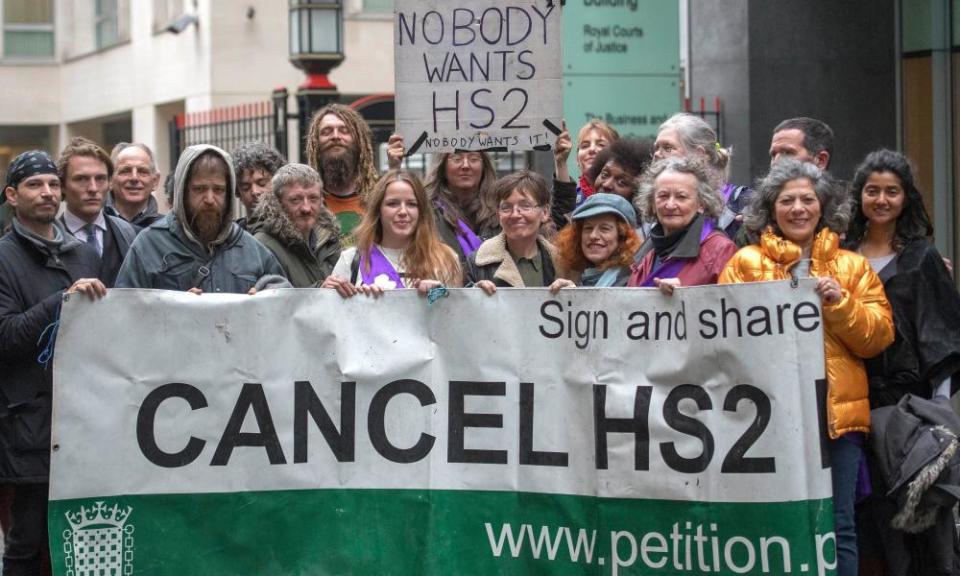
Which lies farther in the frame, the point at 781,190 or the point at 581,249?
the point at 581,249

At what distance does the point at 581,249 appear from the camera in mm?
6957

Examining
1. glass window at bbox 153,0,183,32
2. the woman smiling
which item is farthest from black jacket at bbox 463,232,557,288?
glass window at bbox 153,0,183,32

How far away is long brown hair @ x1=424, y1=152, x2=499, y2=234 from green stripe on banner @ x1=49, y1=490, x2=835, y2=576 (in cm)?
191

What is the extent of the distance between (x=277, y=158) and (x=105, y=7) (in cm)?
2137

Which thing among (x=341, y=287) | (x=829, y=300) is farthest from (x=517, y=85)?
(x=829, y=300)

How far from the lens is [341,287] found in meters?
6.38

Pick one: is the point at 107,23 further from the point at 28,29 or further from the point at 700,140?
the point at 700,140

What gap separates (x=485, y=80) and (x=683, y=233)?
154cm

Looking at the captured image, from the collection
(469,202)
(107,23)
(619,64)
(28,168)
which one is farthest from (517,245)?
(107,23)

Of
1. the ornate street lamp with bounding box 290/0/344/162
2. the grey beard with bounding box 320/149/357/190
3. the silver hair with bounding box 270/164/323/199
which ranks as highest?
the ornate street lamp with bounding box 290/0/344/162

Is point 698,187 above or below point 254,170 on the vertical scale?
below

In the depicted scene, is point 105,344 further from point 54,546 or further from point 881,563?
point 881,563

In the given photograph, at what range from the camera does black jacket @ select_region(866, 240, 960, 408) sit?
20.3ft

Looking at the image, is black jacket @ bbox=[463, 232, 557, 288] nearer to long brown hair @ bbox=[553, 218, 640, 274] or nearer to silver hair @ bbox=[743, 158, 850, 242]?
long brown hair @ bbox=[553, 218, 640, 274]
